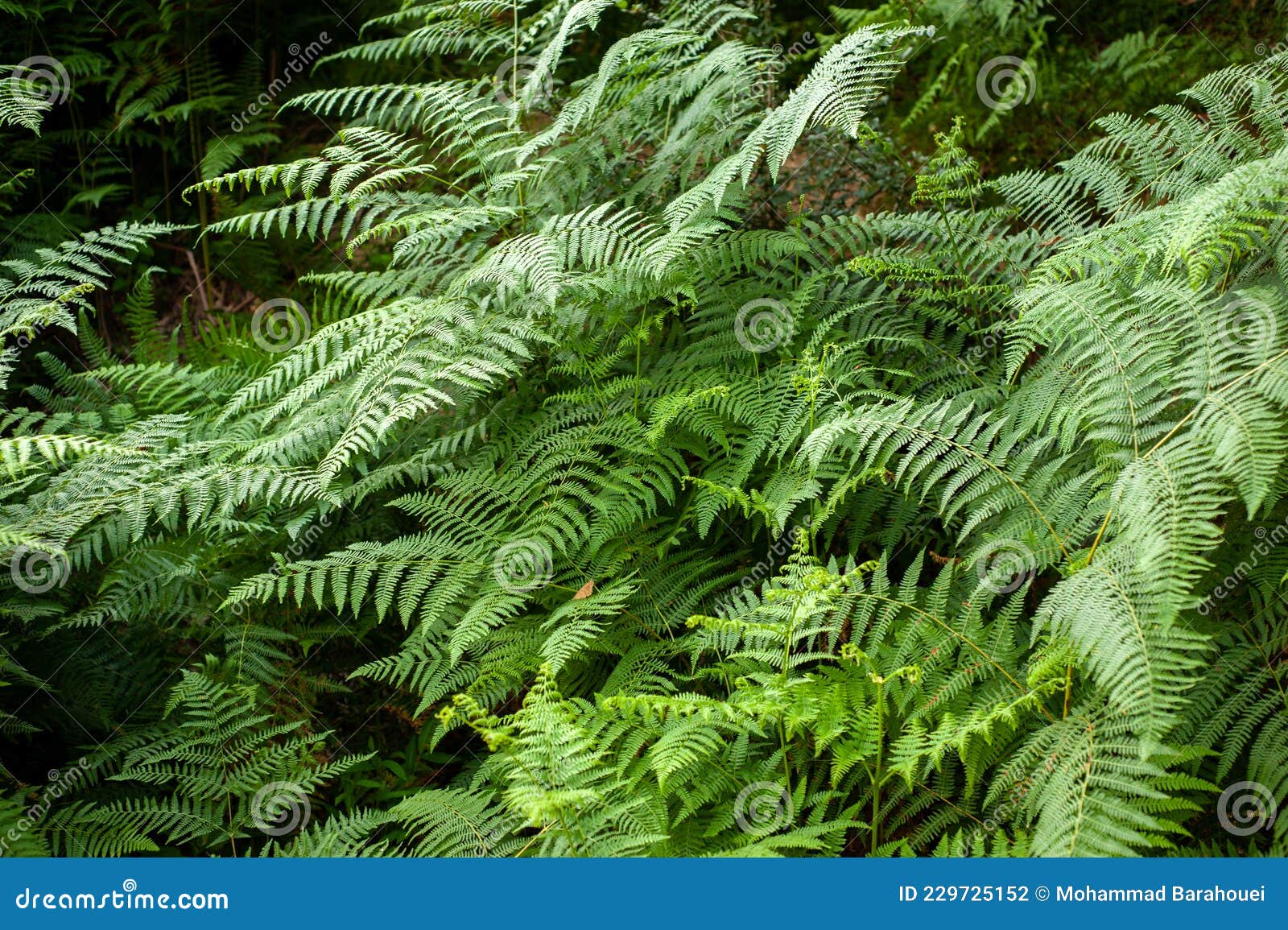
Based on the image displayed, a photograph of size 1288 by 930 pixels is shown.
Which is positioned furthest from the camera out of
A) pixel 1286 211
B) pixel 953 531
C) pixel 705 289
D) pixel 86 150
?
pixel 86 150

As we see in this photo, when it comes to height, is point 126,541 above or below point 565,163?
below

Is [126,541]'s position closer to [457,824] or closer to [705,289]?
[457,824]

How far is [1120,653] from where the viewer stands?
6.84 ft

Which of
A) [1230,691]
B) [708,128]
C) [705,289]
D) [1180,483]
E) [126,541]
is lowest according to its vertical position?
[126,541]

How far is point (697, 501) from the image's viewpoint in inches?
119

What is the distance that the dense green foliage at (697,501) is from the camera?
2.32 meters

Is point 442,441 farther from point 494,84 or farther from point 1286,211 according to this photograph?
point 1286,211

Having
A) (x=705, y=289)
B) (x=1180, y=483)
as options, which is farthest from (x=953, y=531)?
(x=705, y=289)

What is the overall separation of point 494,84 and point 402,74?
1.65m

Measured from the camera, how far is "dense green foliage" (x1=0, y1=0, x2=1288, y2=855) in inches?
91.4

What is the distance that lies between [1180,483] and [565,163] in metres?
2.39

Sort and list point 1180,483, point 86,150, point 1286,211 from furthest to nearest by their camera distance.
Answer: point 86,150
point 1286,211
point 1180,483

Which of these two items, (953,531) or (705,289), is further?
(705,289)

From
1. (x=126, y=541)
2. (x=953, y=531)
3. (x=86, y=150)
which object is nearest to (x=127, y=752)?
(x=126, y=541)
